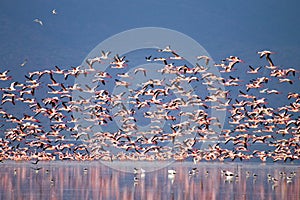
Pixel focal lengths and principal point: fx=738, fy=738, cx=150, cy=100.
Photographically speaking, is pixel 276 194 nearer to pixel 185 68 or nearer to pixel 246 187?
pixel 246 187

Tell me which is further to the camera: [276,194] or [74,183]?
[74,183]

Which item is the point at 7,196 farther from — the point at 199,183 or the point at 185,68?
the point at 185,68

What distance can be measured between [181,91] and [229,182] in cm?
1562

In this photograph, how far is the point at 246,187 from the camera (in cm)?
4669

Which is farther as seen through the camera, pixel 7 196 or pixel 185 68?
pixel 185 68

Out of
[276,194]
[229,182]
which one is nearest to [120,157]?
[229,182]

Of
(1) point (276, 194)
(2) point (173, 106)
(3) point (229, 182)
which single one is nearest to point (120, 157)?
(2) point (173, 106)

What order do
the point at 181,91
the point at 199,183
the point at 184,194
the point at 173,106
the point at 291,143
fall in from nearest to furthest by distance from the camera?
the point at 184,194 → the point at 199,183 → the point at 173,106 → the point at 181,91 → the point at 291,143

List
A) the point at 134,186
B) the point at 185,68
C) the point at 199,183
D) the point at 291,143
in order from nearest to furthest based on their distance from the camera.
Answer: the point at 134,186
the point at 199,183
the point at 185,68
the point at 291,143

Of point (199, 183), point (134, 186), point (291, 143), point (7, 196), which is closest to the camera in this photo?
point (7, 196)

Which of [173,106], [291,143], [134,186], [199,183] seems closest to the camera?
[134,186]

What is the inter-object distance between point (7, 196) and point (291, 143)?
4443 cm

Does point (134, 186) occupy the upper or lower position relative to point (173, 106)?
lower

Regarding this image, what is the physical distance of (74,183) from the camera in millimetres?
48500
